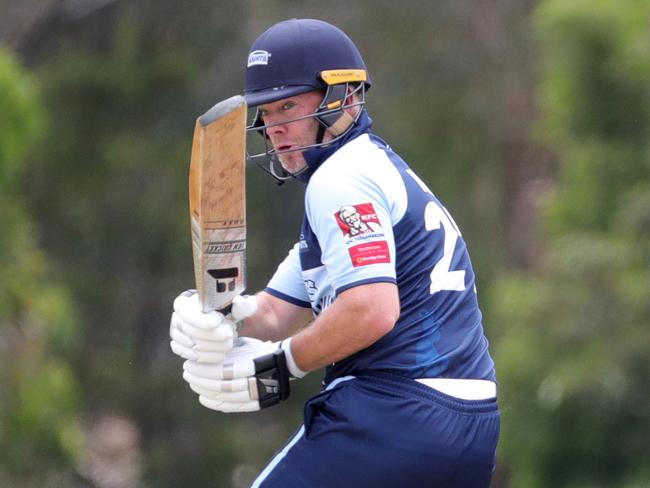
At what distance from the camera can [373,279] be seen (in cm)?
381

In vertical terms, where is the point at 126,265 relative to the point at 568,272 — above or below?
below

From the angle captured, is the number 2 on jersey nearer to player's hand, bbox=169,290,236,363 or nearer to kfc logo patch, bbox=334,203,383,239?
kfc logo patch, bbox=334,203,383,239

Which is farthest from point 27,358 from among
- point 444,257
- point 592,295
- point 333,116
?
point 444,257

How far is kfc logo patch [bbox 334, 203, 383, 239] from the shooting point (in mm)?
3840

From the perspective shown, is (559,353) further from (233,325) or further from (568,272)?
(233,325)

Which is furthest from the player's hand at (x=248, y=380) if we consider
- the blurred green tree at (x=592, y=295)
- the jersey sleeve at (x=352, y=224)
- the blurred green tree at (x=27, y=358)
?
the blurred green tree at (x=27, y=358)

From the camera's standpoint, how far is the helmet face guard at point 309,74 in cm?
418

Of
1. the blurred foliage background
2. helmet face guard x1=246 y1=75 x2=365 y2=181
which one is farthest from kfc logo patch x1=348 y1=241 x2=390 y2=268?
the blurred foliage background

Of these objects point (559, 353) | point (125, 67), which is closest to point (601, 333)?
point (559, 353)

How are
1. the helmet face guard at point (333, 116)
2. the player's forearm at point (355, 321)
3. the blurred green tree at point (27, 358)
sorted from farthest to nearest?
the blurred green tree at point (27, 358)
the helmet face guard at point (333, 116)
the player's forearm at point (355, 321)

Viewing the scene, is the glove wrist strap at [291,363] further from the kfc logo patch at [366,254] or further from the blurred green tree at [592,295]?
the blurred green tree at [592,295]

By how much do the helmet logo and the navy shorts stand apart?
98 centimetres

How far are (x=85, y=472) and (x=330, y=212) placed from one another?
502 inches

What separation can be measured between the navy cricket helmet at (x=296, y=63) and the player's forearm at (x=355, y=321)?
2.29 feet
